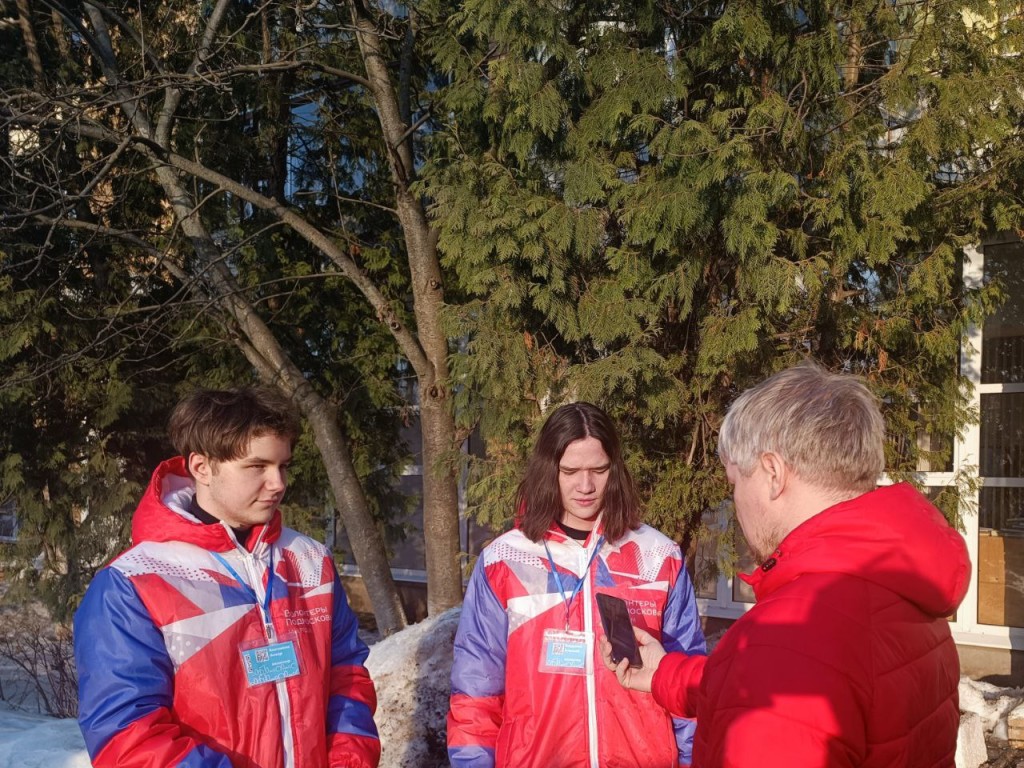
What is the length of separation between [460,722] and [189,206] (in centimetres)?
535

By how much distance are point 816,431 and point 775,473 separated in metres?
0.11

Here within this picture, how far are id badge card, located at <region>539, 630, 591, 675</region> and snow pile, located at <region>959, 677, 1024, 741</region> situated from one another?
3145 mm

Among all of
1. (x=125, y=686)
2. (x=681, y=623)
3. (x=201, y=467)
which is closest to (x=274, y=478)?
(x=201, y=467)

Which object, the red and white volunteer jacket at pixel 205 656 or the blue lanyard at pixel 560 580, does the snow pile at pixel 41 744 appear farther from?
the blue lanyard at pixel 560 580

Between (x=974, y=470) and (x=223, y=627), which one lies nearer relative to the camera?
(x=223, y=627)

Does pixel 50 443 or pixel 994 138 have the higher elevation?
pixel 994 138

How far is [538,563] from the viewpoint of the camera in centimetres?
284

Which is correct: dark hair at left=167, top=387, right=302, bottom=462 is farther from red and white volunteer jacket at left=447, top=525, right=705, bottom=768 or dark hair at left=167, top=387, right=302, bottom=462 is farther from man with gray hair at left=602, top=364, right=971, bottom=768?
man with gray hair at left=602, top=364, right=971, bottom=768

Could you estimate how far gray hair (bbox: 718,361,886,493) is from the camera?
5.45ft

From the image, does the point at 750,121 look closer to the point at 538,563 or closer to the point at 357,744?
the point at 538,563

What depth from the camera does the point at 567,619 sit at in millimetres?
2746

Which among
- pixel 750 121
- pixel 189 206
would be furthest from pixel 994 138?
pixel 189 206

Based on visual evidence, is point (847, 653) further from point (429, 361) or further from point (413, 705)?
point (429, 361)

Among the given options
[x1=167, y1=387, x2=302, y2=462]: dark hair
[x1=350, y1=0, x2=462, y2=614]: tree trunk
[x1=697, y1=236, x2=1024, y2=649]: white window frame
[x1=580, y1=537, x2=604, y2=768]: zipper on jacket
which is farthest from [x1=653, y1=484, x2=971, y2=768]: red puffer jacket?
[x1=697, y1=236, x2=1024, y2=649]: white window frame
